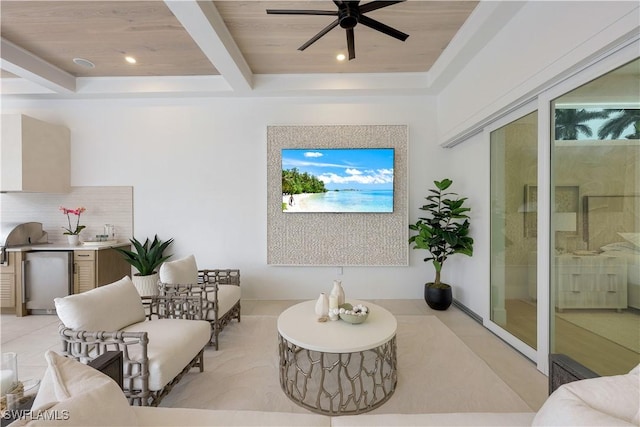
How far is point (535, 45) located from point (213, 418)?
9.99 ft

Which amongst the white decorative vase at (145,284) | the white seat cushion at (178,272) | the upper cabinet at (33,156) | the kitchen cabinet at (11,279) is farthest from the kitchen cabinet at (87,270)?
the white seat cushion at (178,272)

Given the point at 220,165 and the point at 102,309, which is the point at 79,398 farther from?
the point at 220,165

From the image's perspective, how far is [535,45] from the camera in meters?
2.05

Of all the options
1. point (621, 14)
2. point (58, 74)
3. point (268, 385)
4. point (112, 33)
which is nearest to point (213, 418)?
point (268, 385)

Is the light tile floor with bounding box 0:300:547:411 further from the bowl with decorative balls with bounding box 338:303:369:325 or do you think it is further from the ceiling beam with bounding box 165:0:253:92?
the ceiling beam with bounding box 165:0:253:92

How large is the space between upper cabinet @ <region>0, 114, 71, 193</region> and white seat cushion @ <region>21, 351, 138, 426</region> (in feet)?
12.5

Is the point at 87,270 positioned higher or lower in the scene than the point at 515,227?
lower

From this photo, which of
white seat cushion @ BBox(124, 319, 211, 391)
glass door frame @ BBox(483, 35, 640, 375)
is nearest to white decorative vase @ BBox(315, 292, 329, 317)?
white seat cushion @ BBox(124, 319, 211, 391)

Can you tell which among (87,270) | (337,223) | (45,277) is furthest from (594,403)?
(45,277)

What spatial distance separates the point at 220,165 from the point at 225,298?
197 cm

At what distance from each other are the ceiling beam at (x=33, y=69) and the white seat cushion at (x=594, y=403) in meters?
4.94

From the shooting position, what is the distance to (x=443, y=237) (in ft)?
10.9

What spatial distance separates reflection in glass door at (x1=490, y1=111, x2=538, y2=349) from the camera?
2373mm

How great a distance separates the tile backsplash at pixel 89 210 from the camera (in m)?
3.92
